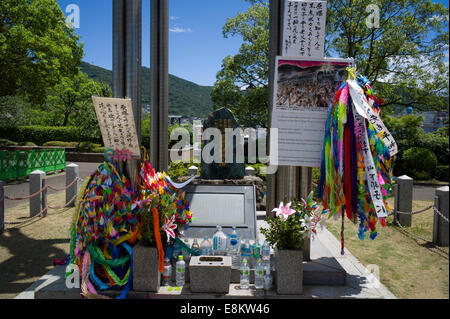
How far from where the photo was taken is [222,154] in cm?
899

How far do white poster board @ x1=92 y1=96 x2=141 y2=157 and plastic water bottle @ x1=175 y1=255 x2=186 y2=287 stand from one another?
4.54ft

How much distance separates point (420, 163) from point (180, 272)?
15.5 m

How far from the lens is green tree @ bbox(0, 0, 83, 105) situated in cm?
1285

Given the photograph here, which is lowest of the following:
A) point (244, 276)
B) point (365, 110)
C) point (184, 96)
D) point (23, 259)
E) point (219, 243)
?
point (23, 259)

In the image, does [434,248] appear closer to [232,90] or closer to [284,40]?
[284,40]

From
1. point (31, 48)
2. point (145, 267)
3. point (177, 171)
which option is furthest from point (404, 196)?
point (31, 48)

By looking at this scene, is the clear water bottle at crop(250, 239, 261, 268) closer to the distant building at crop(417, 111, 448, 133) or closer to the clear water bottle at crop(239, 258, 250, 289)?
the clear water bottle at crop(239, 258, 250, 289)

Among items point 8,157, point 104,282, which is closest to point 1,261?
point 104,282

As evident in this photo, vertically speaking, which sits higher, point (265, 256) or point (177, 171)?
point (177, 171)

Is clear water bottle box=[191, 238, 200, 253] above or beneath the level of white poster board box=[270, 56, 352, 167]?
beneath

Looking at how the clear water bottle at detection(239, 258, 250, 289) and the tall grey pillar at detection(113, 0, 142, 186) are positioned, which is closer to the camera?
the clear water bottle at detection(239, 258, 250, 289)

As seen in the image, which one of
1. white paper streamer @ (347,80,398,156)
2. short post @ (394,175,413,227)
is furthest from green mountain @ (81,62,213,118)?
white paper streamer @ (347,80,398,156)

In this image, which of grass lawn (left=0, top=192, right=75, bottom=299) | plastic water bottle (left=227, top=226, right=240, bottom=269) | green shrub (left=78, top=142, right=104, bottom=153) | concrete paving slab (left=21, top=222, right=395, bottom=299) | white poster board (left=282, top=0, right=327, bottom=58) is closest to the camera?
concrete paving slab (left=21, top=222, right=395, bottom=299)

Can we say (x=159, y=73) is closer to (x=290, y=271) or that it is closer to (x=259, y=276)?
(x=259, y=276)
